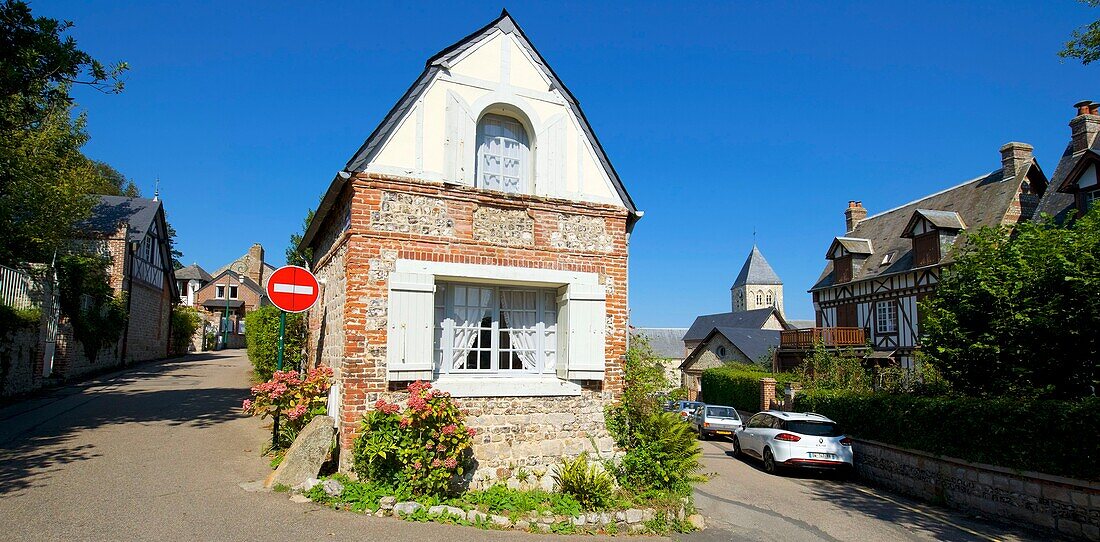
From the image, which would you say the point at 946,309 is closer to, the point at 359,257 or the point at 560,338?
the point at 560,338

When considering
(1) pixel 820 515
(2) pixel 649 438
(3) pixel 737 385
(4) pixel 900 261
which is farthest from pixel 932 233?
(2) pixel 649 438

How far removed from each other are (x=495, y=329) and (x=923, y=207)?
27278 millimetres

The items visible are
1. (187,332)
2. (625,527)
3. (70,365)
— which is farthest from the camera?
(187,332)

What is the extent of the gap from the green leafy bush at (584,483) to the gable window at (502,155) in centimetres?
387

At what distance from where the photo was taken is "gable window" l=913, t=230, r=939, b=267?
23250 millimetres

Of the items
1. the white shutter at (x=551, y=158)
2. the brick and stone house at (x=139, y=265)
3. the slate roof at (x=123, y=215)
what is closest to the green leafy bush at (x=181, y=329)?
the brick and stone house at (x=139, y=265)

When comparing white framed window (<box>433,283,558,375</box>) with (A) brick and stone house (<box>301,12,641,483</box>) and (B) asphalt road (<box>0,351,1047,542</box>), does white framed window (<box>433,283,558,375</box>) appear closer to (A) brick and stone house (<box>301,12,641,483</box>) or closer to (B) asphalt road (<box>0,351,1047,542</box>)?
(A) brick and stone house (<box>301,12,641,483</box>)

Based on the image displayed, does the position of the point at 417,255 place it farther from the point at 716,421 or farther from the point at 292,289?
the point at 716,421

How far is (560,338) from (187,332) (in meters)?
33.0

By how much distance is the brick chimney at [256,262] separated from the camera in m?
54.6

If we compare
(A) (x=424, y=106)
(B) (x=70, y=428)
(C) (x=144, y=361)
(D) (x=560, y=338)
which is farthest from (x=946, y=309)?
(C) (x=144, y=361)

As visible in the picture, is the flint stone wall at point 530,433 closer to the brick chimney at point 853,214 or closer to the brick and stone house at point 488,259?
the brick and stone house at point 488,259

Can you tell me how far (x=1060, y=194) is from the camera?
19656mm

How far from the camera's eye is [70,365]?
17.5m
